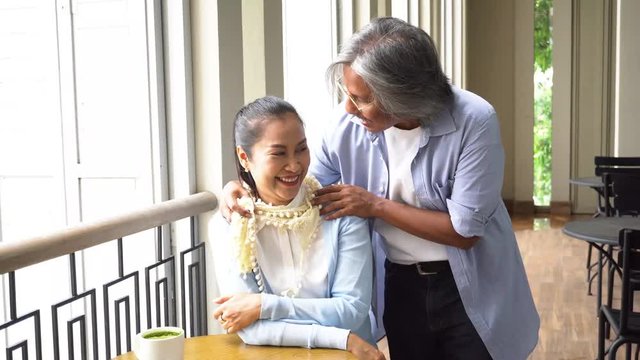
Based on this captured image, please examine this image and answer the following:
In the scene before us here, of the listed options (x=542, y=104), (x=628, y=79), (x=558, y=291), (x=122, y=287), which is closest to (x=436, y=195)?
(x=122, y=287)

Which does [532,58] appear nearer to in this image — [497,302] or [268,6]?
[268,6]

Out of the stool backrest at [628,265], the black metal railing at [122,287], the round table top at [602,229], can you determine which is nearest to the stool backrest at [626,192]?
the round table top at [602,229]

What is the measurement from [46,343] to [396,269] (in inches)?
62.9

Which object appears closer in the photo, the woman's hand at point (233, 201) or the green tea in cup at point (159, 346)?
the green tea in cup at point (159, 346)

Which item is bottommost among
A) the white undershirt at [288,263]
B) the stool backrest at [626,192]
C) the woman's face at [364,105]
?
the stool backrest at [626,192]

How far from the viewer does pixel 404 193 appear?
1952mm

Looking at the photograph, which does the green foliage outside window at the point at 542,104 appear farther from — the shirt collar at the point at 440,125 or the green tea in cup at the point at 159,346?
the green tea in cup at the point at 159,346

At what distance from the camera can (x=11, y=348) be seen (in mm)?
1683

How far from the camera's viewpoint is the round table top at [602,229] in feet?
13.2

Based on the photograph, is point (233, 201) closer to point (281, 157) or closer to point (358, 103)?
point (281, 157)

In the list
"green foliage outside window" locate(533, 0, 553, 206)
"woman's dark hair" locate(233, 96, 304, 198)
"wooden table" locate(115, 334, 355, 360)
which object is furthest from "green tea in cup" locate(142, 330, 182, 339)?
"green foliage outside window" locate(533, 0, 553, 206)

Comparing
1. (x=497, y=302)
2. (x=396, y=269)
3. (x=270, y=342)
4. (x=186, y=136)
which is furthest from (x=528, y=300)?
(x=186, y=136)

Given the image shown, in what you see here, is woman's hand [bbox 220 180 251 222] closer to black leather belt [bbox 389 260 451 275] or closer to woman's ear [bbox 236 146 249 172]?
woman's ear [bbox 236 146 249 172]

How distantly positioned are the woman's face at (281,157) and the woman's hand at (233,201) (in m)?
0.07
